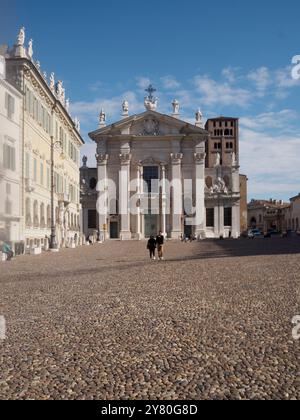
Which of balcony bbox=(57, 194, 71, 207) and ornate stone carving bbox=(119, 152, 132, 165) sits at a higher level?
ornate stone carving bbox=(119, 152, 132, 165)

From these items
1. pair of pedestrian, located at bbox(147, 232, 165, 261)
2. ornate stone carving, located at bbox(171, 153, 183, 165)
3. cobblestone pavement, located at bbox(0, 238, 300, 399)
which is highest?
ornate stone carving, located at bbox(171, 153, 183, 165)

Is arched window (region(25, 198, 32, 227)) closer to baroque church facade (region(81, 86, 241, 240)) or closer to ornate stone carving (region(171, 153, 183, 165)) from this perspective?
A: baroque church facade (region(81, 86, 241, 240))

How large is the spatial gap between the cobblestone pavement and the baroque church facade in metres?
47.2

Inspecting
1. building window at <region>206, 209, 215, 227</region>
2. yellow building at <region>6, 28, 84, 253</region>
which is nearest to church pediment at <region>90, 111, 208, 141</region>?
building window at <region>206, 209, 215, 227</region>

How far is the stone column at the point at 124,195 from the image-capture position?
59094 millimetres

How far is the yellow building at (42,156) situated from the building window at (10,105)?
54.5ft

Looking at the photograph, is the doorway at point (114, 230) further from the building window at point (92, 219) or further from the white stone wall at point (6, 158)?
the white stone wall at point (6, 158)

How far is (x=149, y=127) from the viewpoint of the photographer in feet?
198

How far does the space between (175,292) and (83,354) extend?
515cm

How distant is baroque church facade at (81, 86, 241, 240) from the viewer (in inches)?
2341

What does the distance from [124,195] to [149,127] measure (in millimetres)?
8573

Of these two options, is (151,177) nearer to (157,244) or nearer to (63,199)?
(63,199)

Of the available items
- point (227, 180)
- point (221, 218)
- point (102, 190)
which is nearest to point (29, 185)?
point (102, 190)
